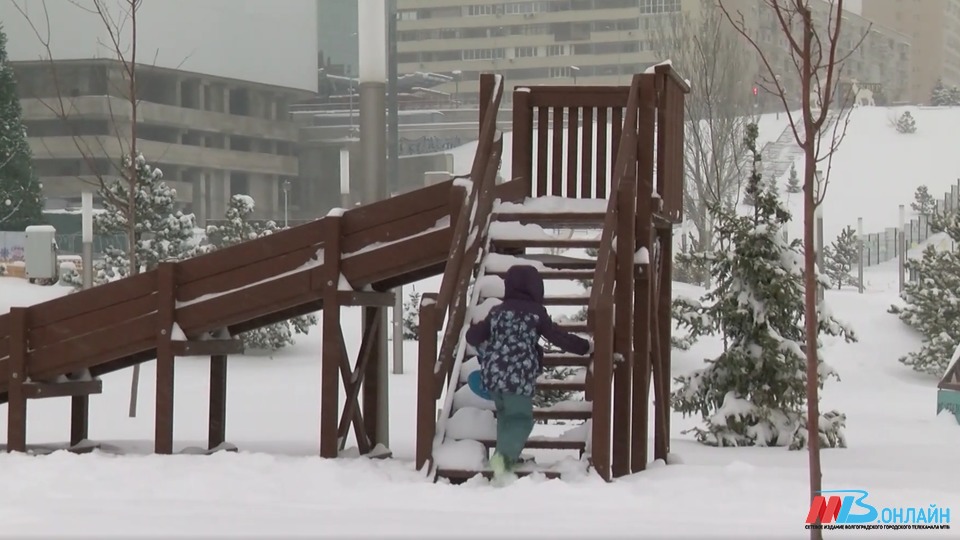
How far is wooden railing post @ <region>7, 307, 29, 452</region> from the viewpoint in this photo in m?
9.59

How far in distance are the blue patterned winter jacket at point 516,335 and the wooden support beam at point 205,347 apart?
8.88 feet

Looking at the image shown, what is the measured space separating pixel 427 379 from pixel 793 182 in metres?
53.9

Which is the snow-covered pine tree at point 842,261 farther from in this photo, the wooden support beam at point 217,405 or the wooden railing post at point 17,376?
the wooden railing post at point 17,376

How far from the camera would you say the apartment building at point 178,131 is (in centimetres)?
5884

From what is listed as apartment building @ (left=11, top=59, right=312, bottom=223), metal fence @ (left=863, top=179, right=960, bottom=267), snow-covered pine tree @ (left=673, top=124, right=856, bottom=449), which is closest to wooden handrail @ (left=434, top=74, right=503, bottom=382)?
snow-covered pine tree @ (left=673, top=124, right=856, bottom=449)

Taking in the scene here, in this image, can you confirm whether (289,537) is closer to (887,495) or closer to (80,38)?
(887,495)

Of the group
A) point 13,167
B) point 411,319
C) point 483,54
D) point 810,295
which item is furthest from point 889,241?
point 810,295

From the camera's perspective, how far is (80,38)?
2213 inches

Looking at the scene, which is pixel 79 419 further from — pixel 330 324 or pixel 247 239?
pixel 247 239

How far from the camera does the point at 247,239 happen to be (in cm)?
2383

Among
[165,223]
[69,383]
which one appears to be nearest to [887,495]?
[69,383]

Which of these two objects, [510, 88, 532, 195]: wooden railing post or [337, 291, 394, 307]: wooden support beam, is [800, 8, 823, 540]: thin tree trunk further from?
[337, 291, 394, 307]: wooden support beam

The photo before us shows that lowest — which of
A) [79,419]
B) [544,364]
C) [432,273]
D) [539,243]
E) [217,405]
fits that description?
[79,419]

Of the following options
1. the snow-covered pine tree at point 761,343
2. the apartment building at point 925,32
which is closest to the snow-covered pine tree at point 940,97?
the apartment building at point 925,32
